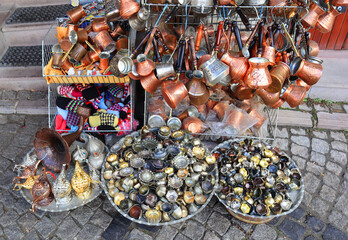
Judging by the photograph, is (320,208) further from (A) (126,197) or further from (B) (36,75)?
(B) (36,75)

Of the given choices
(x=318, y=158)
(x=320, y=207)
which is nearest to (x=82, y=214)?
(x=320, y=207)

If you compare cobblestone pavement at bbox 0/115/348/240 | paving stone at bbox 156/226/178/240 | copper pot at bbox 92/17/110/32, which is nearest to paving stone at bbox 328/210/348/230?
cobblestone pavement at bbox 0/115/348/240

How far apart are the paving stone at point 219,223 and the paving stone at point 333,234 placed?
2.88 feet

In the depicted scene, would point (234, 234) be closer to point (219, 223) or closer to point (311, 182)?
point (219, 223)

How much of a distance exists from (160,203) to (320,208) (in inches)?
63.2

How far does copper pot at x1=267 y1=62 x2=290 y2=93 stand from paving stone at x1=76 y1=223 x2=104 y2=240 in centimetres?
197

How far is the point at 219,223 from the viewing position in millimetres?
2576

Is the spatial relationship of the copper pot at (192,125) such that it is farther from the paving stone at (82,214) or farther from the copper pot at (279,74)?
the paving stone at (82,214)

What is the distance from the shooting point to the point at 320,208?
2.73 m

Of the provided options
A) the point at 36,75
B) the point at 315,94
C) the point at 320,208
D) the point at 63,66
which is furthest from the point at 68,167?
the point at 315,94

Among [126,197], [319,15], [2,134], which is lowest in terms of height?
[2,134]

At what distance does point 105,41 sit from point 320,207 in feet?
8.75

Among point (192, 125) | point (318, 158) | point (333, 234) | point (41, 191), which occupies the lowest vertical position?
point (333, 234)

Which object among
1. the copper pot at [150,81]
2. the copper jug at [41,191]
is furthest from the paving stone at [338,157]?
the copper jug at [41,191]
